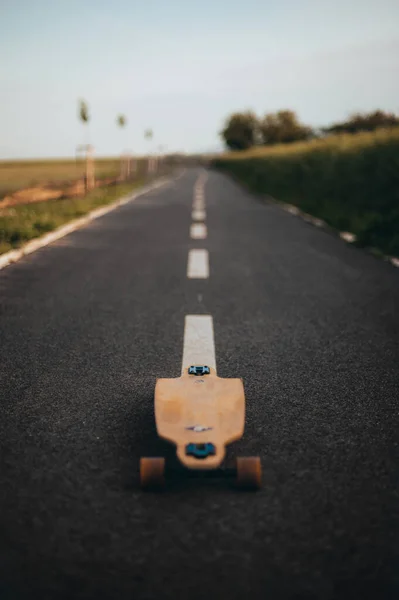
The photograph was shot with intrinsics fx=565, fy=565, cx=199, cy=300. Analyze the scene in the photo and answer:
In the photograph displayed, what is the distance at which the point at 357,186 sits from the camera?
15867 mm

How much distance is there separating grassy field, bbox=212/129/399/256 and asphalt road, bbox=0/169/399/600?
4717mm

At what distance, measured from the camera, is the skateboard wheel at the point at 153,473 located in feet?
8.93

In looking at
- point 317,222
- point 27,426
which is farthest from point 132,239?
point 27,426

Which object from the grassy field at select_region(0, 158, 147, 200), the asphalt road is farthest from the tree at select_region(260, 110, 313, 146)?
the asphalt road

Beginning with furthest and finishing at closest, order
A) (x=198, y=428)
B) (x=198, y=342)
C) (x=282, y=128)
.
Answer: (x=282, y=128), (x=198, y=342), (x=198, y=428)

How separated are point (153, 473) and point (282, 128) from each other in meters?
140

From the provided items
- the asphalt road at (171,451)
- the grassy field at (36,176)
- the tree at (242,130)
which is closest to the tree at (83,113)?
the grassy field at (36,176)

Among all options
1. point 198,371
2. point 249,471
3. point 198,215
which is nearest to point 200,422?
point 249,471

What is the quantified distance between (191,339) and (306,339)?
1.08 m

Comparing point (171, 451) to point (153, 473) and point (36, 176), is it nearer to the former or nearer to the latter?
point (153, 473)

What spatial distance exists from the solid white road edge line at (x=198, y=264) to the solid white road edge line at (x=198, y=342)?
242 centimetres

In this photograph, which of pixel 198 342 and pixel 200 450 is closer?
pixel 200 450

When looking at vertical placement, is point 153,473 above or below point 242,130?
below

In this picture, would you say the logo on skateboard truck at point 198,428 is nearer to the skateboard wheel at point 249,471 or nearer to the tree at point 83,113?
the skateboard wheel at point 249,471
